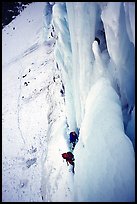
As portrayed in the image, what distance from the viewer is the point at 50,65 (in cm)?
1252

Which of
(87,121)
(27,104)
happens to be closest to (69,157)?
(87,121)

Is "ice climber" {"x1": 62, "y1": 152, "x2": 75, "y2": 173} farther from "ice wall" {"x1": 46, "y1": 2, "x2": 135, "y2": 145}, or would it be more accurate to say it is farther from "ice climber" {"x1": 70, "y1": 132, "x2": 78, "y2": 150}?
"ice wall" {"x1": 46, "y1": 2, "x2": 135, "y2": 145}

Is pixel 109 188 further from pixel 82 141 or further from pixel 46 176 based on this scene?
pixel 46 176

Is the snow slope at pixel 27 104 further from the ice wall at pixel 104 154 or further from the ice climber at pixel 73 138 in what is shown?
the ice wall at pixel 104 154

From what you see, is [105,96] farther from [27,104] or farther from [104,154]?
[27,104]

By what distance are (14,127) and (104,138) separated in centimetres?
769

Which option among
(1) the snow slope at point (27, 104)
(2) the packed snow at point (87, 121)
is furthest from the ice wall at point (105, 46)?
(1) the snow slope at point (27, 104)

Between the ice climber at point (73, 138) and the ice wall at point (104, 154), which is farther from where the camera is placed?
the ice climber at point (73, 138)

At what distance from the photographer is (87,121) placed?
4289mm

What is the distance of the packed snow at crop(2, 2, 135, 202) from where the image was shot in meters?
3.68

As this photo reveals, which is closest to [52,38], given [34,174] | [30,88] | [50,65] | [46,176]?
[50,65]

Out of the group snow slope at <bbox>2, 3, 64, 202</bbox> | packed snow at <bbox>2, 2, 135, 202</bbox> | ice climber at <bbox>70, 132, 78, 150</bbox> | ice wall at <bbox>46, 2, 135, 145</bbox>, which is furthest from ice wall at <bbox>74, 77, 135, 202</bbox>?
snow slope at <bbox>2, 3, 64, 202</bbox>

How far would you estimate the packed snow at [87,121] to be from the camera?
3.68 metres

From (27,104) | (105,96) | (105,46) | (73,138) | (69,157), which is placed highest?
(27,104)
